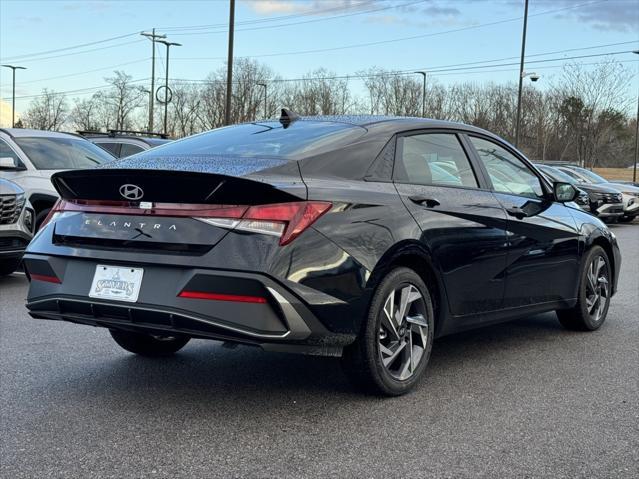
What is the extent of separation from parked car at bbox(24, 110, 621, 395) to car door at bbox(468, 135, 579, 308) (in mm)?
91

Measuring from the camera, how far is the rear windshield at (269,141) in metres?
4.12

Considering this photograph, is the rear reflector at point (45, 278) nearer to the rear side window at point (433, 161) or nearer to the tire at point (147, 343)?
the tire at point (147, 343)

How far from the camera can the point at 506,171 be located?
5414 mm

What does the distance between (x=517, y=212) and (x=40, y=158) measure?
7.58m

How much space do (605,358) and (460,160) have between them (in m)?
1.73

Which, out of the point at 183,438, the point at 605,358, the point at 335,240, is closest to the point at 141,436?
the point at 183,438

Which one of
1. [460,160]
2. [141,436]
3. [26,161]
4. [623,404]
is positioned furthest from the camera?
[26,161]

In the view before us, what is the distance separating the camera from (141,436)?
3506mm

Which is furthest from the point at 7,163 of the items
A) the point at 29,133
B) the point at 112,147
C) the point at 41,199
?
the point at 112,147

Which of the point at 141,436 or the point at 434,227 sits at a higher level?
the point at 434,227

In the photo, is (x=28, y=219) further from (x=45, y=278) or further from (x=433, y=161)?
(x=433, y=161)

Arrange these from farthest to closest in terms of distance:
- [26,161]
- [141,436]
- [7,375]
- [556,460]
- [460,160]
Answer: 1. [26,161]
2. [460,160]
3. [7,375]
4. [141,436]
5. [556,460]

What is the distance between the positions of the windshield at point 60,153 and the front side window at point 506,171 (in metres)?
6.72

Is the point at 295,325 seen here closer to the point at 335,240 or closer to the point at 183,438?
the point at 335,240
